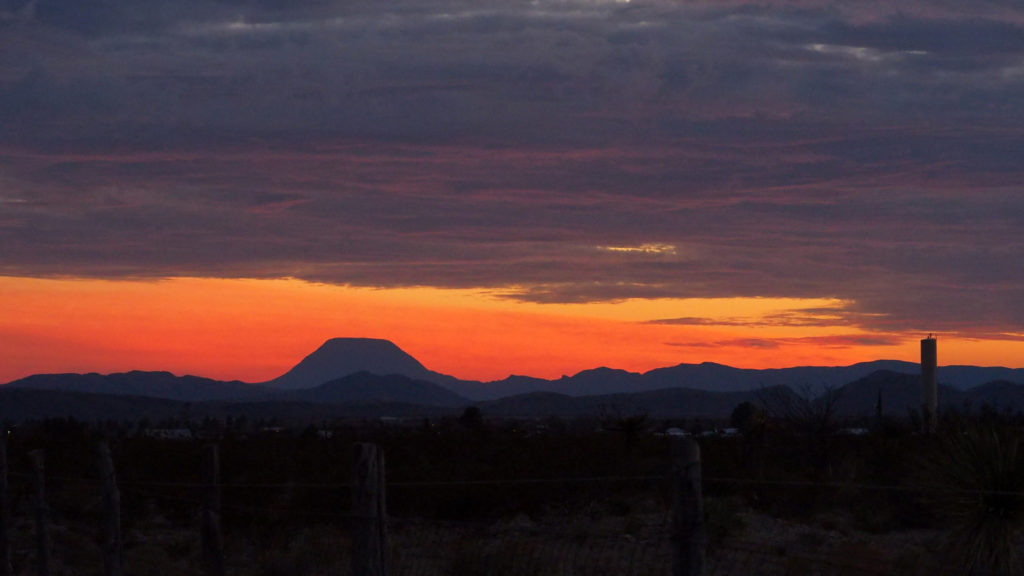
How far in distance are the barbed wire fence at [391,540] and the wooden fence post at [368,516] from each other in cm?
341

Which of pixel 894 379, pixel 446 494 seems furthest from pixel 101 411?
pixel 446 494

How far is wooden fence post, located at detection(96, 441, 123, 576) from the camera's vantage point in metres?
13.6

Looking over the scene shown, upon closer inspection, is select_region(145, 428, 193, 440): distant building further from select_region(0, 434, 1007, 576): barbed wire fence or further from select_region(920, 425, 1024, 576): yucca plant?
select_region(920, 425, 1024, 576): yucca plant

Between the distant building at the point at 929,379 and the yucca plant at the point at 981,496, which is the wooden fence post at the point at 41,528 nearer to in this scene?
the yucca plant at the point at 981,496

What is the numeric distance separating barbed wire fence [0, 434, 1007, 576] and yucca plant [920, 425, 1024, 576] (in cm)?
35

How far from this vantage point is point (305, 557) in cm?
1941

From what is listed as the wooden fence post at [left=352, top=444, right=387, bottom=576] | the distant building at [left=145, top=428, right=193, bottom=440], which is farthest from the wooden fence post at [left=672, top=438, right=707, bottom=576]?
the distant building at [left=145, top=428, right=193, bottom=440]

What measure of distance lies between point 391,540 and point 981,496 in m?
10.3

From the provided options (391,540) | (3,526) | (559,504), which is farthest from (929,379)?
(3,526)

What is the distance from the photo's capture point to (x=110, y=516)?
44.8 feet

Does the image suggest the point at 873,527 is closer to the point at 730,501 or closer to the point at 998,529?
the point at 730,501

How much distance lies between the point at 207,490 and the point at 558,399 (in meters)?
183

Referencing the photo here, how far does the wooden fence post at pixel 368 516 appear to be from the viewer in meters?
10.3

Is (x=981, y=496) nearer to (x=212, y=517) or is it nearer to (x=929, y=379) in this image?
(x=212, y=517)
